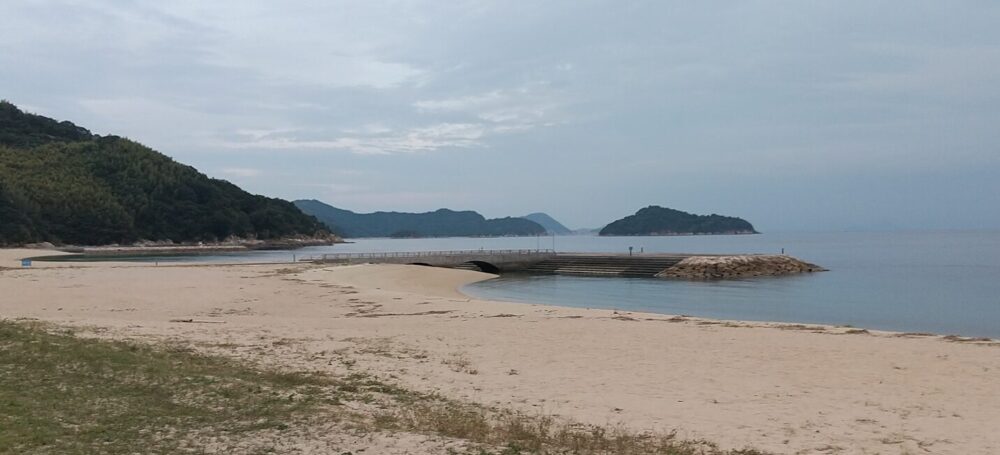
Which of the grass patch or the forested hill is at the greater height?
the forested hill

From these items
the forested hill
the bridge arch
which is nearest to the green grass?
the bridge arch

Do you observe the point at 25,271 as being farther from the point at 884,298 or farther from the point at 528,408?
the point at 884,298

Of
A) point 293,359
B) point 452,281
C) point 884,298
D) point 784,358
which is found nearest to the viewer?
point 293,359

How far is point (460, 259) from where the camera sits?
60.8 meters

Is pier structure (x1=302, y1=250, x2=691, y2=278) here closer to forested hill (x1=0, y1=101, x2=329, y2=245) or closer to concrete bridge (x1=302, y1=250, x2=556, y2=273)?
concrete bridge (x1=302, y1=250, x2=556, y2=273)

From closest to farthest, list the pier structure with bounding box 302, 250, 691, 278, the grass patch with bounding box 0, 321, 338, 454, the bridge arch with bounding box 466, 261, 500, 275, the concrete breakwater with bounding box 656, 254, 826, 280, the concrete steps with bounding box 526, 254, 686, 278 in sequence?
the grass patch with bounding box 0, 321, 338, 454 < the concrete breakwater with bounding box 656, 254, 826, 280 < the pier structure with bounding box 302, 250, 691, 278 < the concrete steps with bounding box 526, 254, 686, 278 < the bridge arch with bounding box 466, 261, 500, 275

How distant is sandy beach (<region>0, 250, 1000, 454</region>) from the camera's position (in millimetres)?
8664

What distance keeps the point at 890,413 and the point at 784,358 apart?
4876mm

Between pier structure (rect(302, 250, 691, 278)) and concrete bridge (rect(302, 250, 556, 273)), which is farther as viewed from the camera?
pier structure (rect(302, 250, 691, 278))

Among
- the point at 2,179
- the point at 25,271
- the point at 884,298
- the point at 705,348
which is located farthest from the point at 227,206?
the point at 705,348

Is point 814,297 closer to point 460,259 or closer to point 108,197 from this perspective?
point 460,259

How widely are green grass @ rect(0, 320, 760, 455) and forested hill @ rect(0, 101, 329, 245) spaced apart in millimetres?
110524

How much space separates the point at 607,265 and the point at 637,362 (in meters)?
48.2

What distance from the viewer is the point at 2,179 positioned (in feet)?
359
